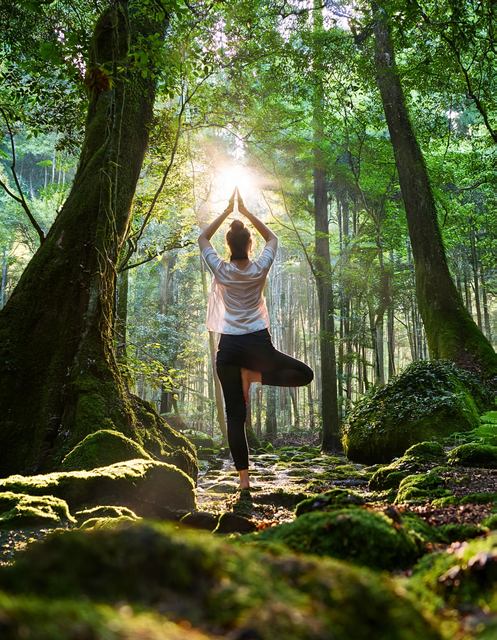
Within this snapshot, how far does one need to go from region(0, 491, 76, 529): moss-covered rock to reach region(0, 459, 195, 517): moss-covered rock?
13 cm

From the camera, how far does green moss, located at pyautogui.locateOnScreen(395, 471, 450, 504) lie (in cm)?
344

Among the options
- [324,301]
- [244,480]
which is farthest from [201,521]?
[324,301]

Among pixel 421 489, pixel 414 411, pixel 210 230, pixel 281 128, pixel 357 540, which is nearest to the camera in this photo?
pixel 357 540

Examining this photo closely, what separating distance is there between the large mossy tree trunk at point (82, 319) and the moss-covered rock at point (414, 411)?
Answer: 12.4ft

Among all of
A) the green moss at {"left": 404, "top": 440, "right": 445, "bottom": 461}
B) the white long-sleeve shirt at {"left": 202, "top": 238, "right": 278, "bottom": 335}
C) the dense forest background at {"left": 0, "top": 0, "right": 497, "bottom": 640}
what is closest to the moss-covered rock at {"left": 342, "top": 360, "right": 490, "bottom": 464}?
the dense forest background at {"left": 0, "top": 0, "right": 497, "bottom": 640}

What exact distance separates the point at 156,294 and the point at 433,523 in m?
34.4

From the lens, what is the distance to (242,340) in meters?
4.50

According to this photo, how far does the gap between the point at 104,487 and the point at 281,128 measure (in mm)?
11901

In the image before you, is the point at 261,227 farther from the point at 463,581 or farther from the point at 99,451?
the point at 463,581

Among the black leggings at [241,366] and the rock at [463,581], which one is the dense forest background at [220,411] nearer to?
the rock at [463,581]

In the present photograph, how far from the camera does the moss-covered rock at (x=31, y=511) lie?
290 centimetres

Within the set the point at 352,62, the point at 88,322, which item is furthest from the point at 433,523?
the point at 352,62

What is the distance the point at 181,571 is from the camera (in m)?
0.86

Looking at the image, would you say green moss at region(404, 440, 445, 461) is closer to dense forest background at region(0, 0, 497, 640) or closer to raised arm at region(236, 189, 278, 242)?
dense forest background at region(0, 0, 497, 640)
